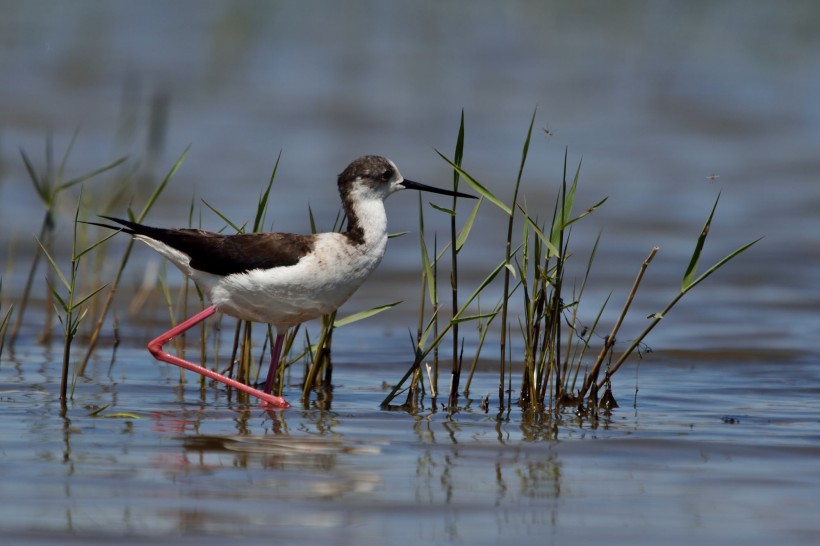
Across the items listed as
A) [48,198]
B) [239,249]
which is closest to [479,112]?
[48,198]

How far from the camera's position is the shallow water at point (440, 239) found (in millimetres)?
4828

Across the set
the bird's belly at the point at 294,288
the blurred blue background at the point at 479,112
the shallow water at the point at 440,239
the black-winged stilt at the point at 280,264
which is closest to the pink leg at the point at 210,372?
the black-winged stilt at the point at 280,264

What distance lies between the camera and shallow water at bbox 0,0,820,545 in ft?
15.8

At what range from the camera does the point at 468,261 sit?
468 inches

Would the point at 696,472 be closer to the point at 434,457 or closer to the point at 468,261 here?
the point at 434,457

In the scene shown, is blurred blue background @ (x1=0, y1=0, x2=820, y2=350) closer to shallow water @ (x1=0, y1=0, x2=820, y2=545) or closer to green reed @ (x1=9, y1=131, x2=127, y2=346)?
shallow water @ (x1=0, y1=0, x2=820, y2=545)

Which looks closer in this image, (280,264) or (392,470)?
(392,470)

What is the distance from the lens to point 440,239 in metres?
12.6

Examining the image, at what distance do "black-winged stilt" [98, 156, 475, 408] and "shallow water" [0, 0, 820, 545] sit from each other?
536mm

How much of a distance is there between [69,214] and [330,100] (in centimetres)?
667

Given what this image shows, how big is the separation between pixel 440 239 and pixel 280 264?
→ 6.02 meters

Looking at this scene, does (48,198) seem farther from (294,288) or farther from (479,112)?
(479,112)

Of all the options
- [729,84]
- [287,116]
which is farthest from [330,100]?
[729,84]

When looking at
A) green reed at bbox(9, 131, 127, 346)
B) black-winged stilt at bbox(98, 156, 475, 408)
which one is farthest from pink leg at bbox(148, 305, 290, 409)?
green reed at bbox(9, 131, 127, 346)
